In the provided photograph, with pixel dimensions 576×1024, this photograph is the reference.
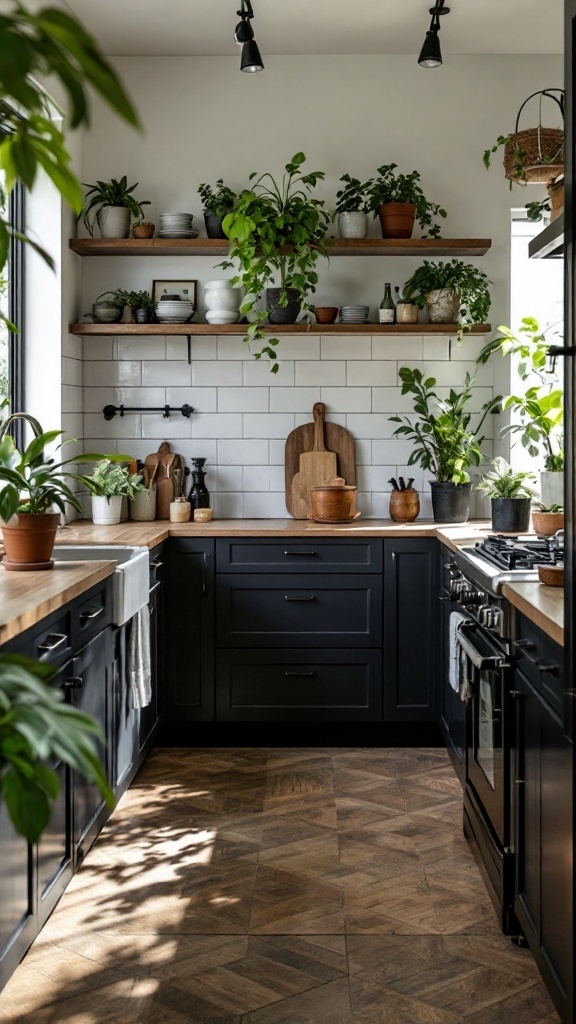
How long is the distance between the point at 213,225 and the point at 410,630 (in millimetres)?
2078

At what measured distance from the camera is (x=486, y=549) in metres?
3.38

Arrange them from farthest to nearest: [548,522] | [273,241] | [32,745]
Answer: [273,241]
[548,522]
[32,745]

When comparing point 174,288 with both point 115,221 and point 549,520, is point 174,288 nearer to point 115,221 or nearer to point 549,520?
point 115,221

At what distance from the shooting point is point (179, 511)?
457 cm

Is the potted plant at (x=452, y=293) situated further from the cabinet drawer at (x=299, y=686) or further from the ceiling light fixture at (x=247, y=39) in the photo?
the cabinet drawer at (x=299, y=686)

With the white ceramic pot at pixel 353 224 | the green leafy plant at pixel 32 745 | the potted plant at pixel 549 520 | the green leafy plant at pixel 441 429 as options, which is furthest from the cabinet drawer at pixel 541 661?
the white ceramic pot at pixel 353 224

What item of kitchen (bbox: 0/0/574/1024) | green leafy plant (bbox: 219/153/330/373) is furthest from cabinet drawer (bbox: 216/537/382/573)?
green leafy plant (bbox: 219/153/330/373)

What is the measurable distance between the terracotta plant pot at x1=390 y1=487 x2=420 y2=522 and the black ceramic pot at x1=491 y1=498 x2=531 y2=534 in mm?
571

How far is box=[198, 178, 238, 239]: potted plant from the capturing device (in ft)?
14.8

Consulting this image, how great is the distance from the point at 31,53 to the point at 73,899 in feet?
8.69

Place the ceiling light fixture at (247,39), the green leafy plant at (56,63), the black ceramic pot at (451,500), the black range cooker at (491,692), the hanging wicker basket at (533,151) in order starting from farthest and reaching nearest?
the black ceramic pot at (451,500)
the ceiling light fixture at (247,39)
the hanging wicker basket at (533,151)
the black range cooker at (491,692)
the green leafy plant at (56,63)

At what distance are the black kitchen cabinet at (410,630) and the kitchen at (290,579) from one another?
0.5 inches

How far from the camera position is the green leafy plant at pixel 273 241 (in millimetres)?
4344

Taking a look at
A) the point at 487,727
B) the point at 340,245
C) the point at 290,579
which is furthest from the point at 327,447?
the point at 487,727
